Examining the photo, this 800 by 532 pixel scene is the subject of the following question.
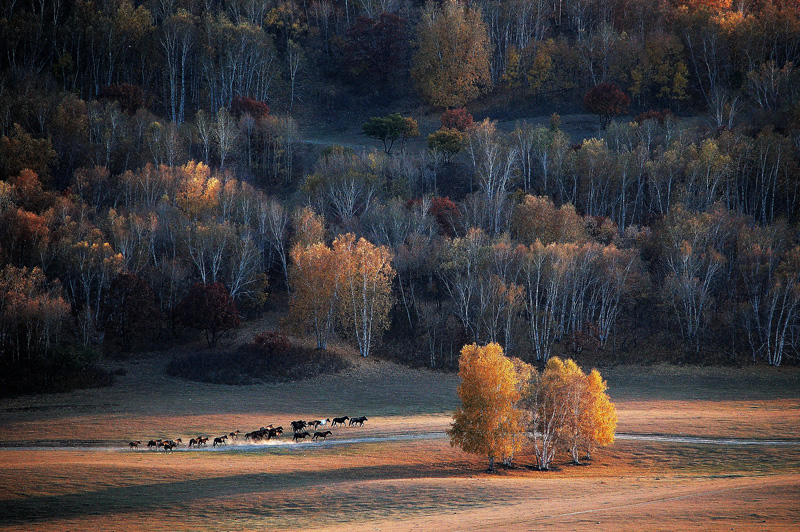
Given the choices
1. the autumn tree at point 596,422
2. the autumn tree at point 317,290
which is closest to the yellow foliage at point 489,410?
the autumn tree at point 596,422

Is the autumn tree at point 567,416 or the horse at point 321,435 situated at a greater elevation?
the autumn tree at point 567,416

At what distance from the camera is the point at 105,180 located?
83938 millimetres

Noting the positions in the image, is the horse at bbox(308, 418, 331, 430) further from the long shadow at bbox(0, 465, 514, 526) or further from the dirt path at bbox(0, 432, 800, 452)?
the long shadow at bbox(0, 465, 514, 526)

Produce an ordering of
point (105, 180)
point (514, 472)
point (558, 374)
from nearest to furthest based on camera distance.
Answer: point (514, 472) < point (558, 374) < point (105, 180)

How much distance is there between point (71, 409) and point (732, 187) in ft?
247

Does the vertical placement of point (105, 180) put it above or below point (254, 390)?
above

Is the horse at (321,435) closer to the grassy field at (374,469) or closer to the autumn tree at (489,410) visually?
the grassy field at (374,469)

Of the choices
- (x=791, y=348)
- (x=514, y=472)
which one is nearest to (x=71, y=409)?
(x=514, y=472)

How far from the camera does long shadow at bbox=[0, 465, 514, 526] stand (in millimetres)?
26281

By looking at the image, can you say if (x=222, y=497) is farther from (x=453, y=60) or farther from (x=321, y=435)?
(x=453, y=60)

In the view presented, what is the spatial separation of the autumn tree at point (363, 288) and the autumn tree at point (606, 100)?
51451 mm

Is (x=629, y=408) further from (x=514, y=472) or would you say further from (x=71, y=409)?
(x=71, y=409)

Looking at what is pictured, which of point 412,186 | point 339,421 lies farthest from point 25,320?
point 412,186

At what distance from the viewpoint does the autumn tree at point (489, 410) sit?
36562 millimetres
